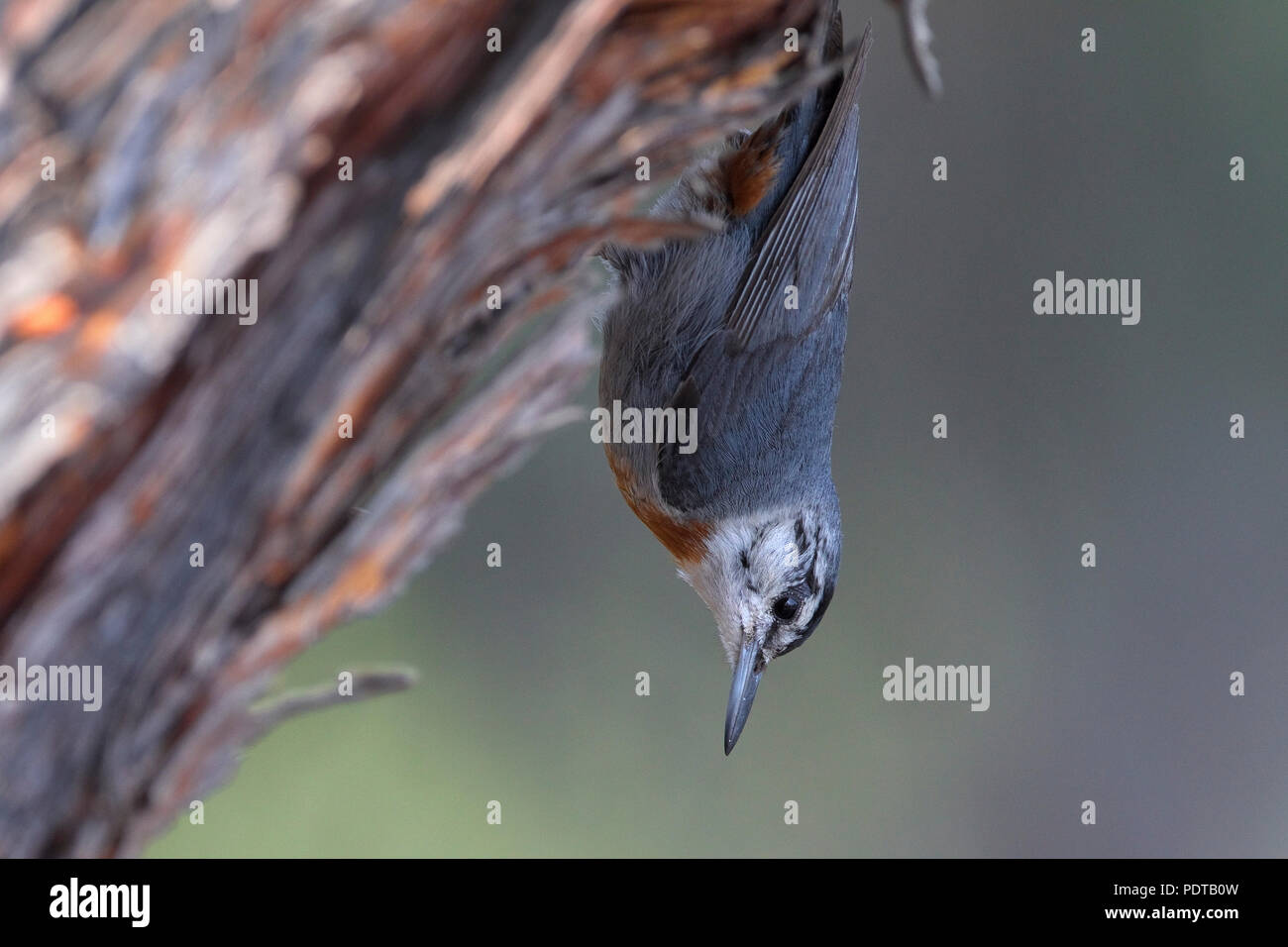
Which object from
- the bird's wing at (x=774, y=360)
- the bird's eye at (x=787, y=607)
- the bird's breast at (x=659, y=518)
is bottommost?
the bird's eye at (x=787, y=607)

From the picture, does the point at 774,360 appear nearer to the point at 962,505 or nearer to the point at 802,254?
the point at 802,254

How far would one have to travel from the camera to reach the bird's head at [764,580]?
3.00 metres

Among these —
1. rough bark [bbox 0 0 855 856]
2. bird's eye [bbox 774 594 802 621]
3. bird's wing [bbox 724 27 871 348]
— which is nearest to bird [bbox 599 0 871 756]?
bird's wing [bbox 724 27 871 348]

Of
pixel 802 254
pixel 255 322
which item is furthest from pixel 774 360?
pixel 255 322

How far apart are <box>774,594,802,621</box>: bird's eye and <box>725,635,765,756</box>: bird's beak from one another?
0.09 metres

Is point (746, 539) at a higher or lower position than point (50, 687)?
higher

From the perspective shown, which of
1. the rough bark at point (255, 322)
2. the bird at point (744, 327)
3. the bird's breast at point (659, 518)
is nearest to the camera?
the rough bark at point (255, 322)

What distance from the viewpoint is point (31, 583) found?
1.09 meters

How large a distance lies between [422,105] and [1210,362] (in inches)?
164

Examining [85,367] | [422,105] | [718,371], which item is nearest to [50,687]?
[85,367]

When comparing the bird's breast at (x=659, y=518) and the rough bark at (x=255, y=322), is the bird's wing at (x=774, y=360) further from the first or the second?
the rough bark at (x=255, y=322)

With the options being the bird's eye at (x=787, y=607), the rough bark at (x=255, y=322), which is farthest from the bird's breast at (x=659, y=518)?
the rough bark at (x=255, y=322)

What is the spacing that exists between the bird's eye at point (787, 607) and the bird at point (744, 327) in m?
0.17
